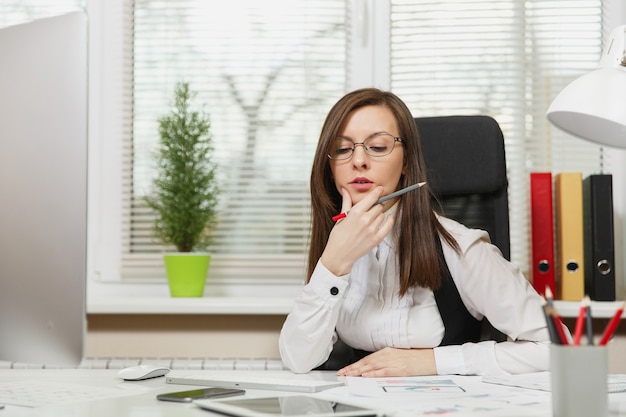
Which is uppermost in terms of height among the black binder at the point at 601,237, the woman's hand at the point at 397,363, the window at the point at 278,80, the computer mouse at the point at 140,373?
the window at the point at 278,80

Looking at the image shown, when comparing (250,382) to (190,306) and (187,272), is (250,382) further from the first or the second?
(187,272)

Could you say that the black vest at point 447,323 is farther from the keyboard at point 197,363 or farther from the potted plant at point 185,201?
the potted plant at point 185,201

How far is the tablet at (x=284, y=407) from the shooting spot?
2.65 feet

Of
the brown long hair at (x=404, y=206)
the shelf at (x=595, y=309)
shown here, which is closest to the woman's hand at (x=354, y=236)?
the brown long hair at (x=404, y=206)

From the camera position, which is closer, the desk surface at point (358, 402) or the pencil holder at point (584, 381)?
the pencil holder at point (584, 381)

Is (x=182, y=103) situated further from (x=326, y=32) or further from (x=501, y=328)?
(x=501, y=328)

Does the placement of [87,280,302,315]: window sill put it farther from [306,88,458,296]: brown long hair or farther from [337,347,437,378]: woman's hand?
[337,347,437,378]: woman's hand

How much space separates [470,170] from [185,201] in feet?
2.87

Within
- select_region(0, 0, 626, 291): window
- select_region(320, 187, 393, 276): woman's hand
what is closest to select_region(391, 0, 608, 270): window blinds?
select_region(0, 0, 626, 291): window

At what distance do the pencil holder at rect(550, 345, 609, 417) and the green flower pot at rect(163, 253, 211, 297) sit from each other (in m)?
1.55

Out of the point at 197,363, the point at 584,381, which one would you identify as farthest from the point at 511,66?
the point at 584,381

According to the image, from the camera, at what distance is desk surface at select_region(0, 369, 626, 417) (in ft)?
2.87

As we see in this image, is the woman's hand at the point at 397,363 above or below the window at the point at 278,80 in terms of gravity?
below

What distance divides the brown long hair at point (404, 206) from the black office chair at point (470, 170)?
0.20 m
